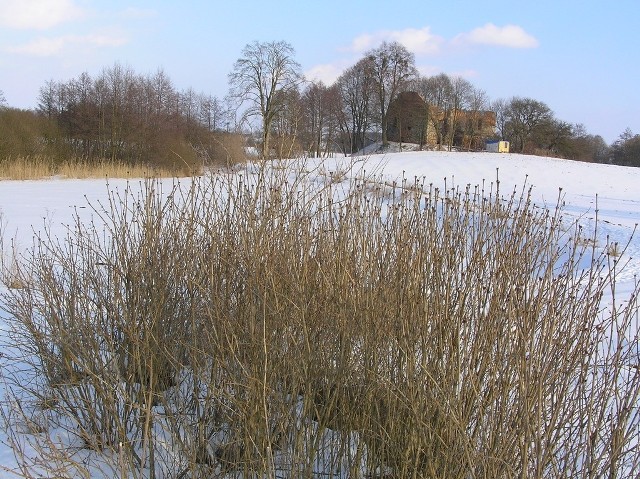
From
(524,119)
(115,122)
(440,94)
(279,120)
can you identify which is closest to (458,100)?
(440,94)

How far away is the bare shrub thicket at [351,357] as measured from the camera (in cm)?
212

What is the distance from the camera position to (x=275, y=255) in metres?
2.97

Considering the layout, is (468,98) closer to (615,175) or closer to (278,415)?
(615,175)

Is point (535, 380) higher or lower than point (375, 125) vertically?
lower

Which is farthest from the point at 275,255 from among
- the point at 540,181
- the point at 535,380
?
the point at 540,181

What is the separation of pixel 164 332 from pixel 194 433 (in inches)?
33.2

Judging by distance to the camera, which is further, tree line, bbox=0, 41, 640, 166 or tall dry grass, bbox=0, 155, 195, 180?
tall dry grass, bbox=0, 155, 195, 180

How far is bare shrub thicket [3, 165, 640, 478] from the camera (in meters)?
2.12

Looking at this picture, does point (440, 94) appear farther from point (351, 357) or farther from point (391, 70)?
point (351, 357)

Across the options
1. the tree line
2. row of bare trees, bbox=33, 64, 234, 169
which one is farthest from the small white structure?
row of bare trees, bbox=33, 64, 234, 169

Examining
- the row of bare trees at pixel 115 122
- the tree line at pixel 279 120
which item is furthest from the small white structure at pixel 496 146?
the row of bare trees at pixel 115 122

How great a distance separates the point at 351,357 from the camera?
2.63 meters

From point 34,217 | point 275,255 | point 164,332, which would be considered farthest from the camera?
point 34,217

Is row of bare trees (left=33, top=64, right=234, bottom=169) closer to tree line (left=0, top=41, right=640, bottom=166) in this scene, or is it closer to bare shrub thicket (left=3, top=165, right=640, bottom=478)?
tree line (left=0, top=41, right=640, bottom=166)
